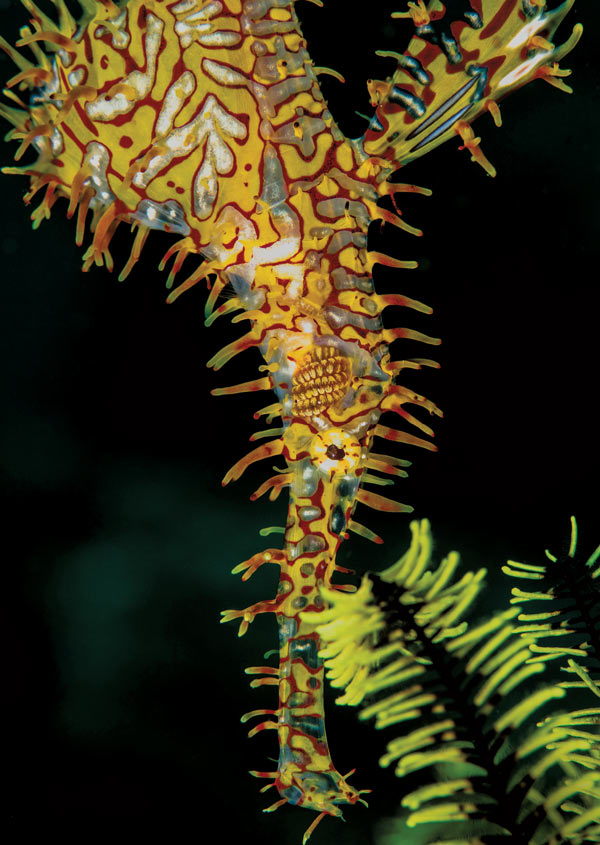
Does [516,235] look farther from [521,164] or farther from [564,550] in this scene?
[564,550]

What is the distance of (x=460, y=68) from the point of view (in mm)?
1528

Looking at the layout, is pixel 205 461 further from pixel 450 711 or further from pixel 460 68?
pixel 450 711

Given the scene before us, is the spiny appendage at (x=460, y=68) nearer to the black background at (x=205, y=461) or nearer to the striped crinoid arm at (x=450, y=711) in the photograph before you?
the black background at (x=205, y=461)

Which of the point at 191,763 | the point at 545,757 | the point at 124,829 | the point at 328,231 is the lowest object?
the point at 124,829

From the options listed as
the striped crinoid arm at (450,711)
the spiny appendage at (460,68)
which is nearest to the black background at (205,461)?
the spiny appendage at (460,68)

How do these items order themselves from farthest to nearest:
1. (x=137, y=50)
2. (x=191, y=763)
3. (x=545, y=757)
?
1. (x=191, y=763)
2. (x=137, y=50)
3. (x=545, y=757)

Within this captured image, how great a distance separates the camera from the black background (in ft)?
6.21

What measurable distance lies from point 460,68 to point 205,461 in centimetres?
124

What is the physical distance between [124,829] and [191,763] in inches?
10.0

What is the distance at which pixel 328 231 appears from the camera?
160cm

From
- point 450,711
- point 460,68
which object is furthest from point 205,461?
point 450,711

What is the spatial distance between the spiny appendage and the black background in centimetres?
29

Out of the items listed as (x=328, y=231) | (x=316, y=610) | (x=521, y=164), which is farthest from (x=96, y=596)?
(x=521, y=164)

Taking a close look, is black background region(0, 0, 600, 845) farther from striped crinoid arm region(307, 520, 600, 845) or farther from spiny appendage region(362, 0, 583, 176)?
striped crinoid arm region(307, 520, 600, 845)
